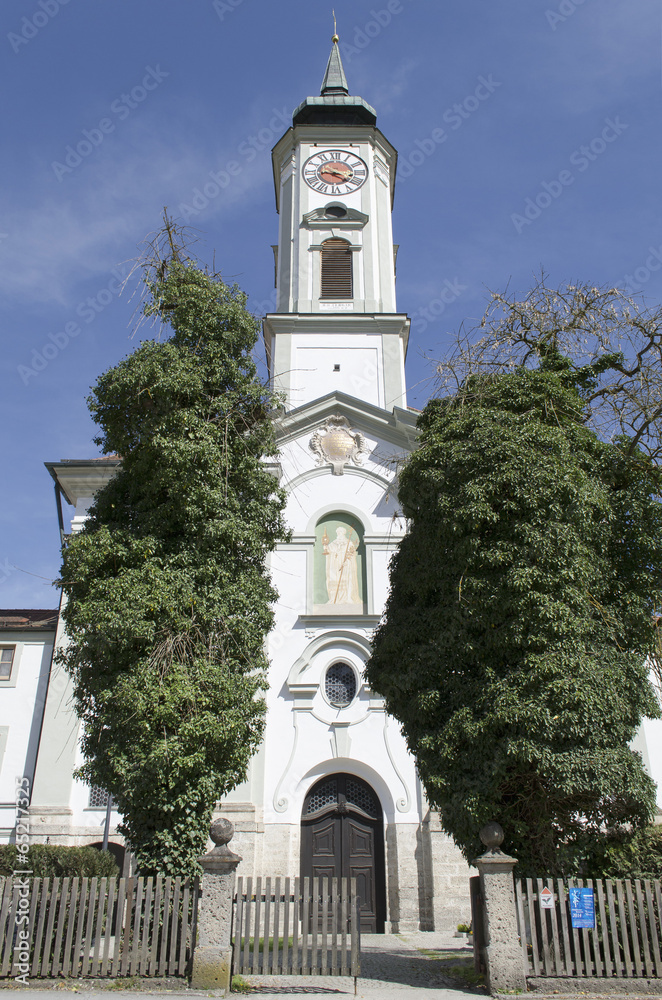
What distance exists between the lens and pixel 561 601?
34.0 feet

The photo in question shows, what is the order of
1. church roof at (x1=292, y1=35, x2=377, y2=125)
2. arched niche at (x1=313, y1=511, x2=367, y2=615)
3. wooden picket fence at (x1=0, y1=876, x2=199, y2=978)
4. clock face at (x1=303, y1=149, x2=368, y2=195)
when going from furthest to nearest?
church roof at (x1=292, y1=35, x2=377, y2=125), clock face at (x1=303, y1=149, x2=368, y2=195), arched niche at (x1=313, y1=511, x2=367, y2=615), wooden picket fence at (x1=0, y1=876, x2=199, y2=978)

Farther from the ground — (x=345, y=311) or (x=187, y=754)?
(x=345, y=311)

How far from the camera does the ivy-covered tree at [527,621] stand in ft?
32.3

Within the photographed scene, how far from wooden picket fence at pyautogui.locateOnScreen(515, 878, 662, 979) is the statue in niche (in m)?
10.0

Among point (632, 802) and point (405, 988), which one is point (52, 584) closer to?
point (405, 988)

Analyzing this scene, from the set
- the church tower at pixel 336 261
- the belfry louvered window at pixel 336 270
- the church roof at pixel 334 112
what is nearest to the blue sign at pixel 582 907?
the church tower at pixel 336 261

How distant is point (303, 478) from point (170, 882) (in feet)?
40.5

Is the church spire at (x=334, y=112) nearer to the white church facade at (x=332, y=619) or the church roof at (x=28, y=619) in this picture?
→ the white church facade at (x=332, y=619)

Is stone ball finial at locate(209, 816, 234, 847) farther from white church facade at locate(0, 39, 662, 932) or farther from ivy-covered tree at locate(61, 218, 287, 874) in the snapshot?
white church facade at locate(0, 39, 662, 932)

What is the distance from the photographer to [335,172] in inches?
1075

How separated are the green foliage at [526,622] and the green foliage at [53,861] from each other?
6.25m

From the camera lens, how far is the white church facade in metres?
17.0

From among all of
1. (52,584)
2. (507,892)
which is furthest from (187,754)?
(507,892)

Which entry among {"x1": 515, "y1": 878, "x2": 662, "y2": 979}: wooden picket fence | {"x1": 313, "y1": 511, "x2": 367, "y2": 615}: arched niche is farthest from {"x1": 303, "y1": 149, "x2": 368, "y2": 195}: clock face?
{"x1": 515, "y1": 878, "x2": 662, "y2": 979}: wooden picket fence
